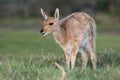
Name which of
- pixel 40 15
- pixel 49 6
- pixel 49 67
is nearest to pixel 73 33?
pixel 49 67

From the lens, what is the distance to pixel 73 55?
37.7 ft

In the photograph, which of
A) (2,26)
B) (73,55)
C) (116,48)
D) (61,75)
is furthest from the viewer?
(2,26)

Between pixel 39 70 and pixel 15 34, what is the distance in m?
21.1

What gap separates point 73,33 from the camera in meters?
11.7

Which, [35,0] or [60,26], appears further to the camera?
[35,0]

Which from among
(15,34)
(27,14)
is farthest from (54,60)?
(27,14)

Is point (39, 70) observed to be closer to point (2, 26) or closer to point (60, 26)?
point (60, 26)

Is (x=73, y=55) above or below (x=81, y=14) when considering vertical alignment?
below

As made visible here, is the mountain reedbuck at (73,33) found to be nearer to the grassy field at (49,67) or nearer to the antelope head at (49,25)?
the antelope head at (49,25)

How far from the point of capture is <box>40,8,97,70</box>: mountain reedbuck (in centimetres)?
1148

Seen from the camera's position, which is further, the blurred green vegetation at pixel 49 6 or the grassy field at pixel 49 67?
the blurred green vegetation at pixel 49 6

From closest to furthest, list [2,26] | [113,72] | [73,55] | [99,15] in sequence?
[113,72], [73,55], [2,26], [99,15]

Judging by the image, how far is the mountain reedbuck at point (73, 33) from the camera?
452 inches

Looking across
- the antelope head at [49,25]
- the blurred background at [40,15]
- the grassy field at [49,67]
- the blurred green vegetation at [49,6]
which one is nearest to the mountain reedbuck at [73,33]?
the antelope head at [49,25]
